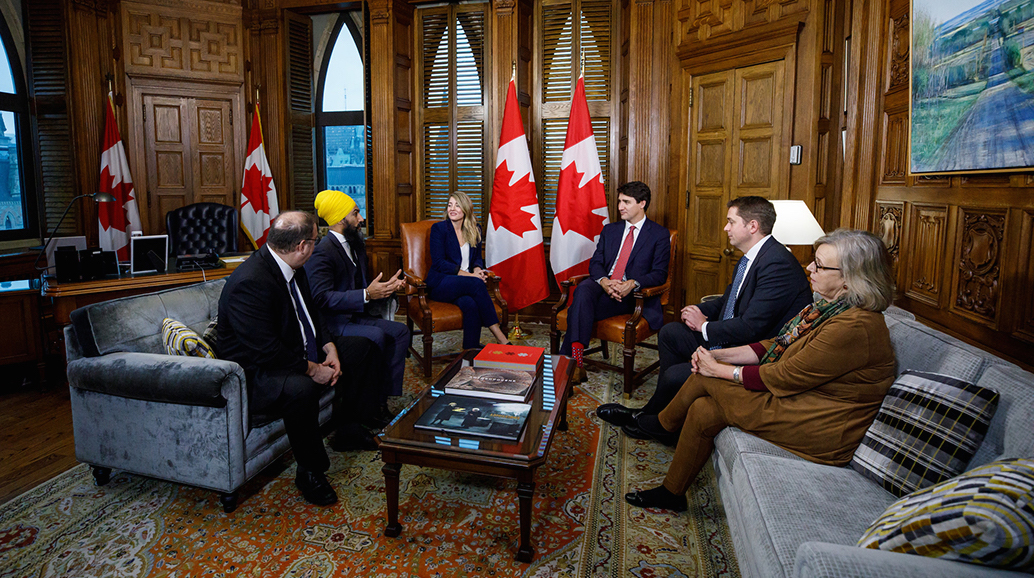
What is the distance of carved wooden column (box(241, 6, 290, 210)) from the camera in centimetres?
565

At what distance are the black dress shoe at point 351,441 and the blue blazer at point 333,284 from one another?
535 millimetres

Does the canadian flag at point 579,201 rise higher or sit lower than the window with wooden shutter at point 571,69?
lower

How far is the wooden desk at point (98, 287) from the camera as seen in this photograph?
10.9 ft

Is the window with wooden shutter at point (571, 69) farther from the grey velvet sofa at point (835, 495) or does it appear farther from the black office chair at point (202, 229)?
the grey velvet sofa at point (835, 495)

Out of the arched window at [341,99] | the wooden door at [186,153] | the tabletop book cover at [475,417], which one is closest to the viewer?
the tabletop book cover at [475,417]

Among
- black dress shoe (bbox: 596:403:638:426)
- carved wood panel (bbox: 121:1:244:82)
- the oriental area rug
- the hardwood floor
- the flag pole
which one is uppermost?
carved wood panel (bbox: 121:1:244:82)

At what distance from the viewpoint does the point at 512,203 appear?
474 centimetres

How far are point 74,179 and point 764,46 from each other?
5.70m

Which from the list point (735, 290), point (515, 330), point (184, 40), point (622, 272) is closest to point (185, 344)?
point (735, 290)

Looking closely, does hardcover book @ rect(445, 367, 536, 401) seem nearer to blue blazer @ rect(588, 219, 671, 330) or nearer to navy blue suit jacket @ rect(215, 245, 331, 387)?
A: navy blue suit jacket @ rect(215, 245, 331, 387)

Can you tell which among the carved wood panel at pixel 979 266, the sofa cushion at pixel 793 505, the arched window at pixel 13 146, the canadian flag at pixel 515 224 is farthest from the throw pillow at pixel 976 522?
the arched window at pixel 13 146

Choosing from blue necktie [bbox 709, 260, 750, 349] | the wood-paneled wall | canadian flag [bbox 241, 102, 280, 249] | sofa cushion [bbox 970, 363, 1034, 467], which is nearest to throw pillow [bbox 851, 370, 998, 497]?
sofa cushion [bbox 970, 363, 1034, 467]

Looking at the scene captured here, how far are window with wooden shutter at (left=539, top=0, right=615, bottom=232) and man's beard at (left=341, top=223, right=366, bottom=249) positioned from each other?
91.0 inches

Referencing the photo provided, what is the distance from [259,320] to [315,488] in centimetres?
70
